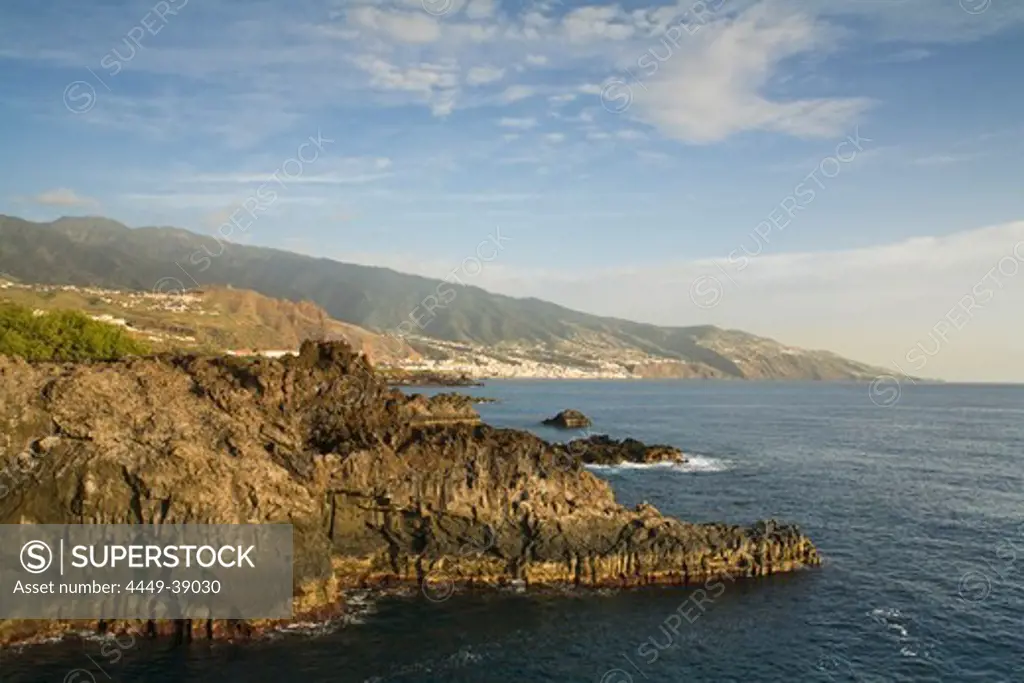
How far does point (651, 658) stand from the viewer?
1280 inches

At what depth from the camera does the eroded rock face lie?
34.5 meters

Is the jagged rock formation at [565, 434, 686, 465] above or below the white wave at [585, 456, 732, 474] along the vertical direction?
above

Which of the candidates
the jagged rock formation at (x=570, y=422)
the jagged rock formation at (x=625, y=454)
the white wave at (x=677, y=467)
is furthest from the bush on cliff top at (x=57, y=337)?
the jagged rock formation at (x=570, y=422)

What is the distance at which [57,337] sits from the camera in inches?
2557

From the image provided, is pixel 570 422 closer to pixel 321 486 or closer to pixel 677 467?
pixel 677 467

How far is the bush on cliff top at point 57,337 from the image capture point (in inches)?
2395

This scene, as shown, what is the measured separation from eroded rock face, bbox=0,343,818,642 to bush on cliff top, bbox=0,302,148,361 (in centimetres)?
2473

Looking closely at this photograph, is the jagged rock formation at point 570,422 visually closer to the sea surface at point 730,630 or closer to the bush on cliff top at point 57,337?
the sea surface at point 730,630

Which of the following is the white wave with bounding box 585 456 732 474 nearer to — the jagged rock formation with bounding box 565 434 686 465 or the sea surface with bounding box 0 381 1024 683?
the jagged rock formation with bounding box 565 434 686 465

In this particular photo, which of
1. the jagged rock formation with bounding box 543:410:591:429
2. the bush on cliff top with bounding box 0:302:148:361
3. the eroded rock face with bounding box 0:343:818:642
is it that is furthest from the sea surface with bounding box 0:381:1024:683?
the jagged rock formation with bounding box 543:410:591:429

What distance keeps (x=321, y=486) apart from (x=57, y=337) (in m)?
42.0

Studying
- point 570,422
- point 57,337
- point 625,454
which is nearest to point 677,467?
point 625,454

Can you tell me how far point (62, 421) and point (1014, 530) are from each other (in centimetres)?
6843

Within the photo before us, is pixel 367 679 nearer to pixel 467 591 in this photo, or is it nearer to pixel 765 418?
pixel 467 591
